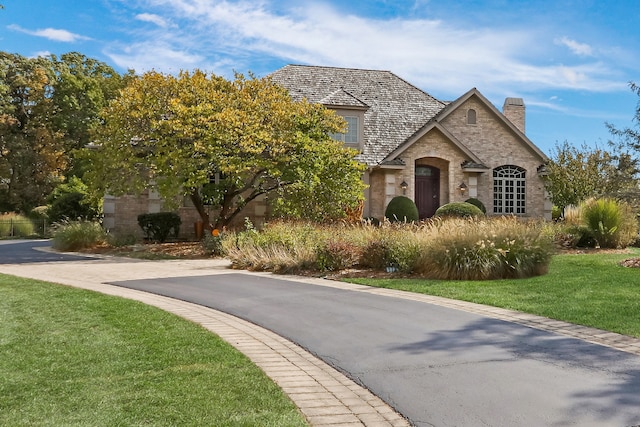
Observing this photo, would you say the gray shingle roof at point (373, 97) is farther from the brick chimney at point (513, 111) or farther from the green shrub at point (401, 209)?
the brick chimney at point (513, 111)

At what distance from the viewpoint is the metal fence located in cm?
3409

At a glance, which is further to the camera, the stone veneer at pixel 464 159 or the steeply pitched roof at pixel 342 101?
the stone veneer at pixel 464 159

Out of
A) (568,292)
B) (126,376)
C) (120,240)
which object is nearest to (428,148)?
(120,240)

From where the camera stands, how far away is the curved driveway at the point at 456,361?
462cm

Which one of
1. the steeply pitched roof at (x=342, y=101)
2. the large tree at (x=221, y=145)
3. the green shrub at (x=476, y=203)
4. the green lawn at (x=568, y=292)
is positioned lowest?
the green lawn at (x=568, y=292)

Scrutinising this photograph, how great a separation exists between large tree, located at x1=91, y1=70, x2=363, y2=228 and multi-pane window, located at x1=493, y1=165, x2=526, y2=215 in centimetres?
984

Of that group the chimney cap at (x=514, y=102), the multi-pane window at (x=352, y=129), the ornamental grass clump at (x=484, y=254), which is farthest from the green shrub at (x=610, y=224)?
the chimney cap at (x=514, y=102)

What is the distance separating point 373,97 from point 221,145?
12.7 meters

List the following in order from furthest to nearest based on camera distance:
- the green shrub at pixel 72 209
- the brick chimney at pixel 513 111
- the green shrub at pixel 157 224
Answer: the brick chimney at pixel 513 111 < the green shrub at pixel 72 209 < the green shrub at pixel 157 224

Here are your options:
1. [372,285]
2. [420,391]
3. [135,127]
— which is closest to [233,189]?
[135,127]

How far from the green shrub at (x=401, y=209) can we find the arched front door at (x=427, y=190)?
2258 millimetres

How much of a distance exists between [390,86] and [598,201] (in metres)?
15.3

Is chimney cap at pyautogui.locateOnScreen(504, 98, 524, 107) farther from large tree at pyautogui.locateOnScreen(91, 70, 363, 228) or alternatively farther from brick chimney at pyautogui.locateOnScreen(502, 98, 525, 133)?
large tree at pyautogui.locateOnScreen(91, 70, 363, 228)

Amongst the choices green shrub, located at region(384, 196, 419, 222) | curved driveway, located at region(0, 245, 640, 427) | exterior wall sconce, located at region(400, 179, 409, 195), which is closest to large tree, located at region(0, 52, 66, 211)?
exterior wall sconce, located at region(400, 179, 409, 195)
